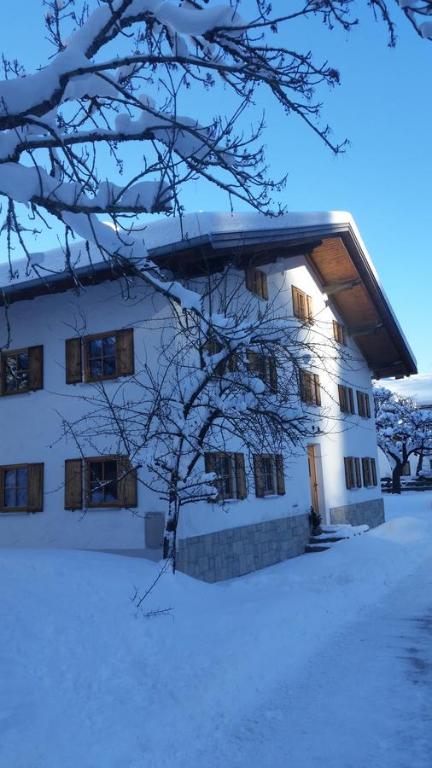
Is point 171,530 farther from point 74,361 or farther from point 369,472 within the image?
point 369,472

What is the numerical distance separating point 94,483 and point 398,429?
103 ft

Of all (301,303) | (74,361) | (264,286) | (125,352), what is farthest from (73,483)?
(301,303)

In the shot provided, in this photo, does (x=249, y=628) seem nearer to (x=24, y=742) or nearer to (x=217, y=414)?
(x=217, y=414)

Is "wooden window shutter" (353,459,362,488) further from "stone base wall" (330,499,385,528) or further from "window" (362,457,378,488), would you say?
"window" (362,457,378,488)

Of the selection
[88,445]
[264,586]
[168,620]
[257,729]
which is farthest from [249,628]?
[88,445]

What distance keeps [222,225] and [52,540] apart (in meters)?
6.19

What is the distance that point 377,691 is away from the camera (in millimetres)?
5223

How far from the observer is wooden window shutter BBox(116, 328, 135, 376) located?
35.8ft

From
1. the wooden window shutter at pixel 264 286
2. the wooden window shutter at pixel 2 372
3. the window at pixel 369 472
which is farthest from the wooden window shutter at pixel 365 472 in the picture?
the wooden window shutter at pixel 2 372

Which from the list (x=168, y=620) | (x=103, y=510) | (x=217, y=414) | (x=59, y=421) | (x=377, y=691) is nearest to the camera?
(x=377, y=691)

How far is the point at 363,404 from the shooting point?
21.0 m

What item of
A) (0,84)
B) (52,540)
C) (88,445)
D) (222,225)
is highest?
(222,225)

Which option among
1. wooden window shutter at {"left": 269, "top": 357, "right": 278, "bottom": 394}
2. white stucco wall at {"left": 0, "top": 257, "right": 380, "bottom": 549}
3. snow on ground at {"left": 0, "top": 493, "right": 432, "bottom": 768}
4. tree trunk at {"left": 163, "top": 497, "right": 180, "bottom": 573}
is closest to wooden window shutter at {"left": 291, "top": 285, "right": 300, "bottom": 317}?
white stucco wall at {"left": 0, "top": 257, "right": 380, "bottom": 549}

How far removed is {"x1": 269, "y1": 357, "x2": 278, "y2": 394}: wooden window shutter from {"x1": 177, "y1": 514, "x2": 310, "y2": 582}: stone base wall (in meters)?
2.90
